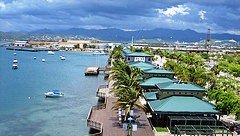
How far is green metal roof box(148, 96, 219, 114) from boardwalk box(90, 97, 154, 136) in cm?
232

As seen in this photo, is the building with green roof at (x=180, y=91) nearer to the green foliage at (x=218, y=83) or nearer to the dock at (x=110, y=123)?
the green foliage at (x=218, y=83)

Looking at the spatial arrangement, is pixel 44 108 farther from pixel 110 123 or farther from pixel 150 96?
pixel 110 123

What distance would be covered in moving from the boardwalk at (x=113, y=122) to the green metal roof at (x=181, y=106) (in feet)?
7.61

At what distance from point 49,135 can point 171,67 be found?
58.4 meters

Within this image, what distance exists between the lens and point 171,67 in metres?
109

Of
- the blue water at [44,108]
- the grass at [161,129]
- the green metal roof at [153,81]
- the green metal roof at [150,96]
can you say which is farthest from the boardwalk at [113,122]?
the green metal roof at [153,81]

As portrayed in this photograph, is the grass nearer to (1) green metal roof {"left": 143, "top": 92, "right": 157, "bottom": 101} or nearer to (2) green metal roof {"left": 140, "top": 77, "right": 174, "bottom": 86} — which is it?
(1) green metal roof {"left": 143, "top": 92, "right": 157, "bottom": 101}

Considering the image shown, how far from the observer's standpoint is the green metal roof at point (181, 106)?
52.5 meters

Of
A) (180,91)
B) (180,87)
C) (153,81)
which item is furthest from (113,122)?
(153,81)

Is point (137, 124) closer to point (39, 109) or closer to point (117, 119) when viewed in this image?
point (117, 119)

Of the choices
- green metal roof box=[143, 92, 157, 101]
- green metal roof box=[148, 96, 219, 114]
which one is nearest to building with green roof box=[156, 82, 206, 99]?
green metal roof box=[143, 92, 157, 101]

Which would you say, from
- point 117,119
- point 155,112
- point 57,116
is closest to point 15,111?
point 57,116

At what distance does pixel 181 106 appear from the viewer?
176 feet

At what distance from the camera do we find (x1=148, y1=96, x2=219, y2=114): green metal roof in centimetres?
5253
